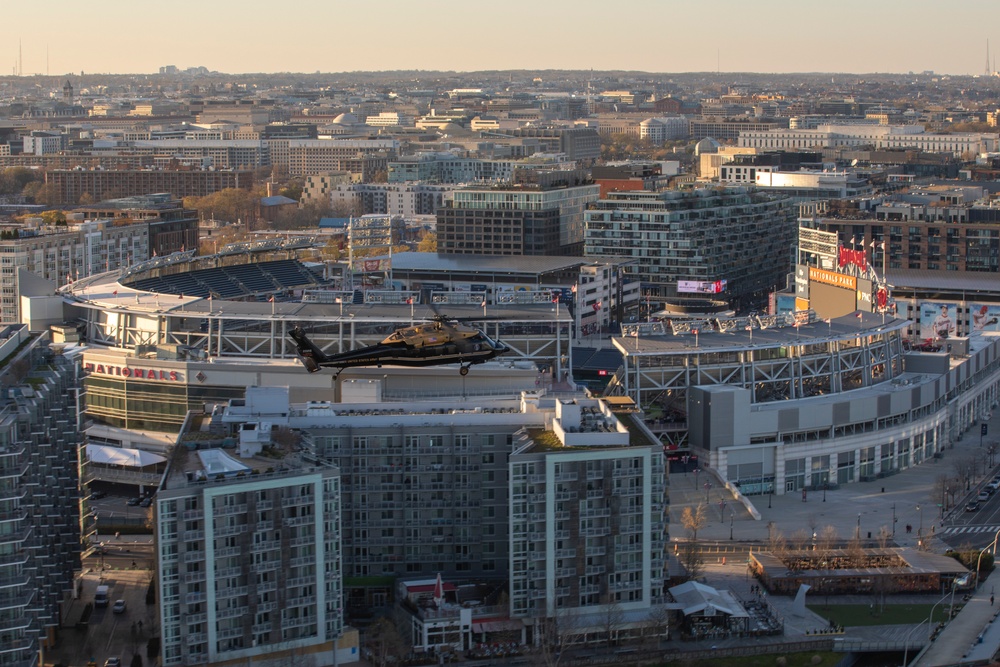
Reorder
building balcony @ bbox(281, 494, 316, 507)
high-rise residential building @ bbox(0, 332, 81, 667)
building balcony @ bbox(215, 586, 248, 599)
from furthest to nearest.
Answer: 1. building balcony @ bbox(281, 494, 316, 507)
2. building balcony @ bbox(215, 586, 248, 599)
3. high-rise residential building @ bbox(0, 332, 81, 667)

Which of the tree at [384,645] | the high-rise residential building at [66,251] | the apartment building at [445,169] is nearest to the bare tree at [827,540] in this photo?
the tree at [384,645]

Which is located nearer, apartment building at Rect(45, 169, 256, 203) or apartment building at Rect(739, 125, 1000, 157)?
apartment building at Rect(45, 169, 256, 203)

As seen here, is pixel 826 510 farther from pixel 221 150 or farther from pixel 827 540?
pixel 221 150

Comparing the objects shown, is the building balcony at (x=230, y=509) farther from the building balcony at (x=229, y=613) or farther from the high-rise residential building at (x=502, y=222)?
the high-rise residential building at (x=502, y=222)

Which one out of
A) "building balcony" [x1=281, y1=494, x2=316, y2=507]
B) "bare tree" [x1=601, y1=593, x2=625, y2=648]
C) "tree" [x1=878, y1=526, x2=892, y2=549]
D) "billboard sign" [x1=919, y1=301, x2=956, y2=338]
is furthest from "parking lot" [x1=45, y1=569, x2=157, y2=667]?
"billboard sign" [x1=919, y1=301, x2=956, y2=338]

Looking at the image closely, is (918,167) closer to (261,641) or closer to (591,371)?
(591,371)

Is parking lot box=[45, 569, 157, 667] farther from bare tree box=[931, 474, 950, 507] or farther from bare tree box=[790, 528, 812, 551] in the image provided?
bare tree box=[931, 474, 950, 507]

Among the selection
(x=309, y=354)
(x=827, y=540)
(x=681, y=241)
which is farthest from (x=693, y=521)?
(x=681, y=241)
